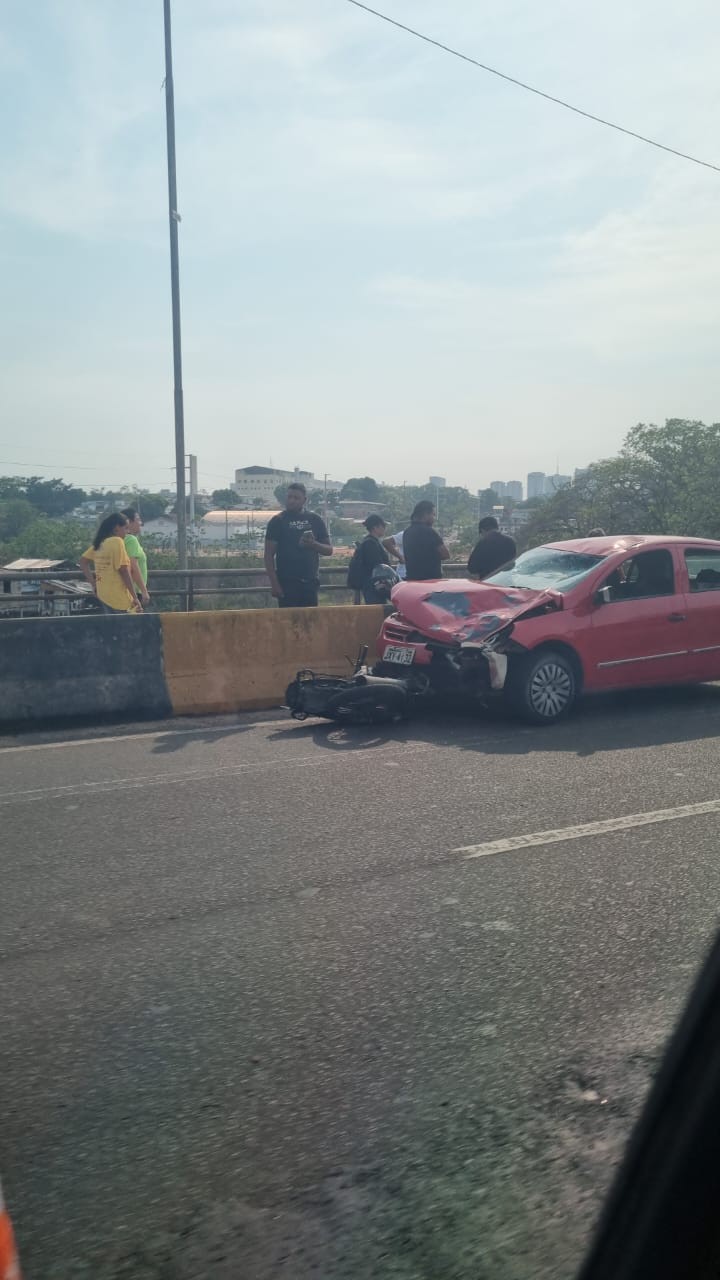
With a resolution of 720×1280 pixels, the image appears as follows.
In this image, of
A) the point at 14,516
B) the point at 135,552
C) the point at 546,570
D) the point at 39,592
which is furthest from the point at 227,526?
the point at 546,570

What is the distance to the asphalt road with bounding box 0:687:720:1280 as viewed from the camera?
2.46 meters

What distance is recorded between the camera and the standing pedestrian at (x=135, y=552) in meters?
11.1

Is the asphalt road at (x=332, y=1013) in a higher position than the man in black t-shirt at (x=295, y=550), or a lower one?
lower

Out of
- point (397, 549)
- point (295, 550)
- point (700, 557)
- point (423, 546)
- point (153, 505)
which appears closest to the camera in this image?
point (700, 557)

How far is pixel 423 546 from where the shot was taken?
1146 centimetres

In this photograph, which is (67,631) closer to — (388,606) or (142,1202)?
(388,606)

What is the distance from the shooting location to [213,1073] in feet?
10.3

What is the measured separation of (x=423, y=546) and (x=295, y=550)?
1385mm

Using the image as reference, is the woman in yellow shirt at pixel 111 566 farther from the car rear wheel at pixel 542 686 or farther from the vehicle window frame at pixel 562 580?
the car rear wheel at pixel 542 686

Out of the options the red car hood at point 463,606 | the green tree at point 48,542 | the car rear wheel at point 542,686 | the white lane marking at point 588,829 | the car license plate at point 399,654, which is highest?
the green tree at point 48,542

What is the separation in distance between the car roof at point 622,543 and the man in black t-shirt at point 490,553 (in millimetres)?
Answer: 1121

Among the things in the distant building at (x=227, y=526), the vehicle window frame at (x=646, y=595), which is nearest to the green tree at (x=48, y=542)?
the distant building at (x=227, y=526)

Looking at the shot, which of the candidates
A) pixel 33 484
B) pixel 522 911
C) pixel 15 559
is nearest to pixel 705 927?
pixel 522 911

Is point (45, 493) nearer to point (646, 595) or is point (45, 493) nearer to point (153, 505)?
point (153, 505)
